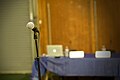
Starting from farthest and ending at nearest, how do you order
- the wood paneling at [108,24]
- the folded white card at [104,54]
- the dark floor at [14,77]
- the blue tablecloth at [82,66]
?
the dark floor at [14,77] → the wood paneling at [108,24] → the folded white card at [104,54] → the blue tablecloth at [82,66]

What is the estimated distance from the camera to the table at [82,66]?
4371 mm

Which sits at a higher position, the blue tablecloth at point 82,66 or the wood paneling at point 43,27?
the wood paneling at point 43,27

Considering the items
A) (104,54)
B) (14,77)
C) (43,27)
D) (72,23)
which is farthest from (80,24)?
(14,77)

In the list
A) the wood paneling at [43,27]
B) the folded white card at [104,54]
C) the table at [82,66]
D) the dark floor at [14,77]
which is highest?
the wood paneling at [43,27]

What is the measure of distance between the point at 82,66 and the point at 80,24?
1.39m

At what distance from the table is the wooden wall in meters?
1.08

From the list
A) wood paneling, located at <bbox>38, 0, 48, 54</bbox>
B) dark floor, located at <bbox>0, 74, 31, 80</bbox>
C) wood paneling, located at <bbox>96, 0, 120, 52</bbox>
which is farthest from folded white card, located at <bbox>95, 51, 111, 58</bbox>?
dark floor, located at <bbox>0, 74, 31, 80</bbox>

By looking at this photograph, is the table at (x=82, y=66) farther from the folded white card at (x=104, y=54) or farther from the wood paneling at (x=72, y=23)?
the wood paneling at (x=72, y=23)

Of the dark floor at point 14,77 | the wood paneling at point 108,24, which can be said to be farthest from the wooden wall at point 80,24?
the dark floor at point 14,77

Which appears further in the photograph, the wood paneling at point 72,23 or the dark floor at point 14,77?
the dark floor at point 14,77

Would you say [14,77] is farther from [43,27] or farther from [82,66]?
[82,66]

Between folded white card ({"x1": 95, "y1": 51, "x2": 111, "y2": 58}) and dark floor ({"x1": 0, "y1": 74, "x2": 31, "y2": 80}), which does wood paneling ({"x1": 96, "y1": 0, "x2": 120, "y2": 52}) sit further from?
dark floor ({"x1": 0, "y1": 74, "x2": 31, "y2": 80})

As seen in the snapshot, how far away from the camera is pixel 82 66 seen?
4.49 m

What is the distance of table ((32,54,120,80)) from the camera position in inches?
172
